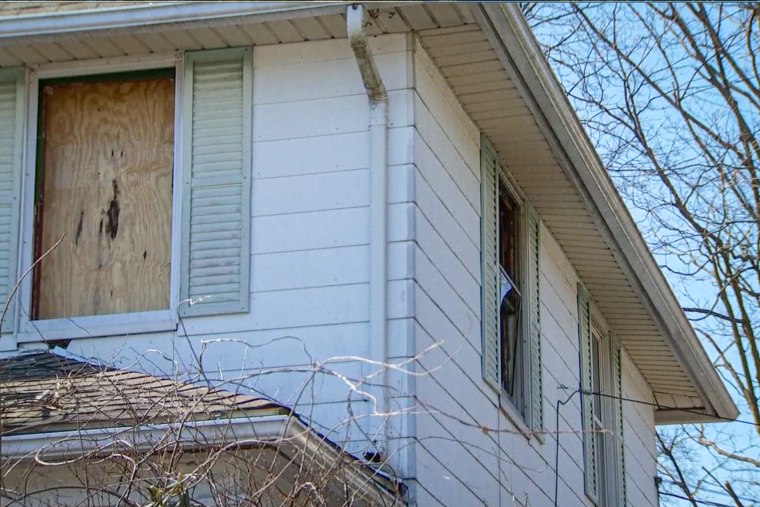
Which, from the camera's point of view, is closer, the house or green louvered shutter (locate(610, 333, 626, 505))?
the house

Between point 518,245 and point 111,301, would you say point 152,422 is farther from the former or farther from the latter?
point 518,245

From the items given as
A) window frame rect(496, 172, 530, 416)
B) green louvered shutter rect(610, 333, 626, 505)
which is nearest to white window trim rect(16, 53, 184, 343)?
window frame rect(496, 172, 530, 416)

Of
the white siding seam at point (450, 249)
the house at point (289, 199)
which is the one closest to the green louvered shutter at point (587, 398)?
the house at point (289, 199)

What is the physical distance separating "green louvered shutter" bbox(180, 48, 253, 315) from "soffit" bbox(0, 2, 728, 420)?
0.21 metres

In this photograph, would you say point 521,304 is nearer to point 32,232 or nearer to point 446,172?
point 446,172

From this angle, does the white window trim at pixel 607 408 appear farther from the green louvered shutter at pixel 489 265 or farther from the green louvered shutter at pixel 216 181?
the green louvered shutter at pixel 216 181

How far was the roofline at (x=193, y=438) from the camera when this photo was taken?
7.63m

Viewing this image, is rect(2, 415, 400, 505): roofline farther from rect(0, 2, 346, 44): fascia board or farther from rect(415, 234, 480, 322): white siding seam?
rect(0, 2, 346, 44): fascia board

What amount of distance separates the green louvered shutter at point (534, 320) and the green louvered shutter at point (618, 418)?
2.75m

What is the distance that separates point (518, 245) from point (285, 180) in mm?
2927

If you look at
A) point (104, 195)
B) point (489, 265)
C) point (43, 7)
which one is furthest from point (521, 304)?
point (43, 7)

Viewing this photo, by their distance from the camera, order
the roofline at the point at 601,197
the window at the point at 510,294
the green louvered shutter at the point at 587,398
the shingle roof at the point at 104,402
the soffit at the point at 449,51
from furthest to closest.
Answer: the green louvered shutter at the point at 587,398 → the window at the point at 510,294 → the roofline at the point at 601,197 → the soffit at the point at 449,51 → the shingle roof at the point at 104,402

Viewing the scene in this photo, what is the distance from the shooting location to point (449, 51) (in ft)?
31.8

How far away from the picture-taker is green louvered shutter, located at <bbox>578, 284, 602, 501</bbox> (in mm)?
13250
